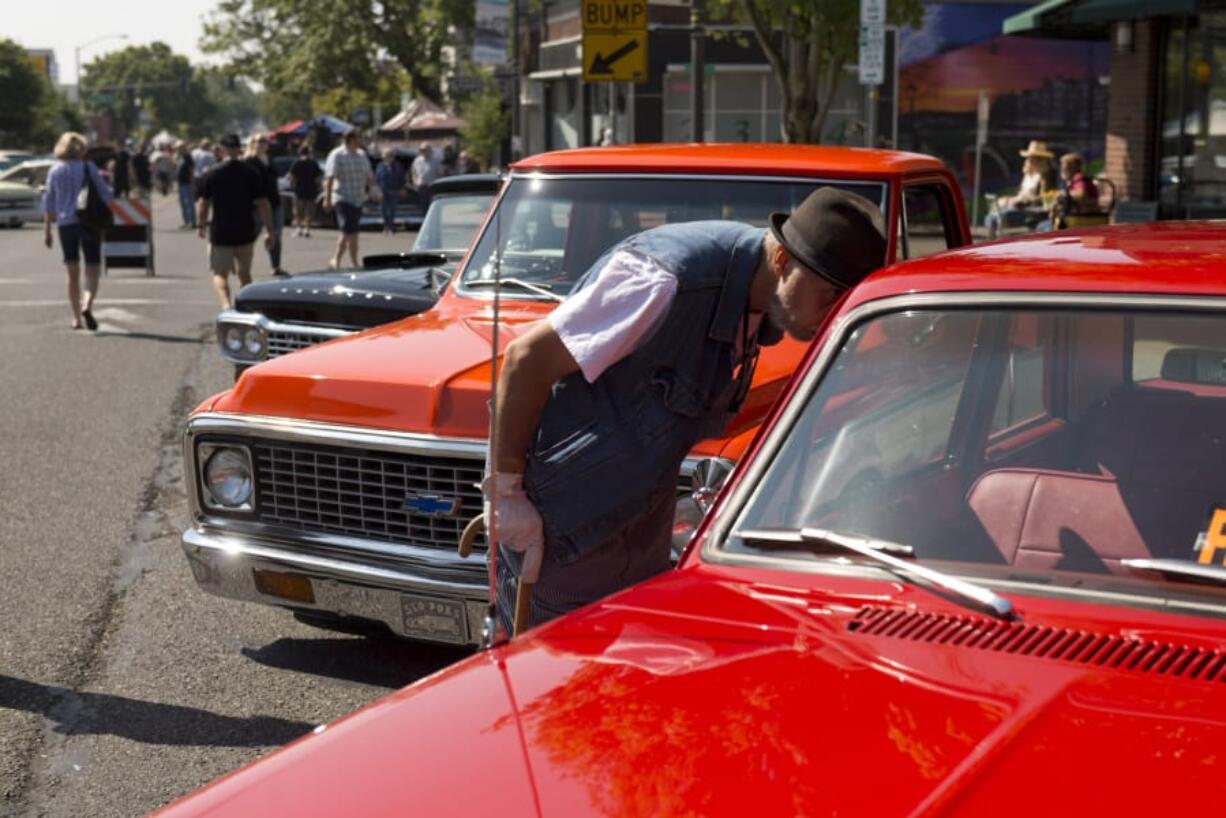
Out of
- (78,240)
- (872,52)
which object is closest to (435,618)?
(872,52)

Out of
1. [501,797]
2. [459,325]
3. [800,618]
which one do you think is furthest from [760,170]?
[501,797]

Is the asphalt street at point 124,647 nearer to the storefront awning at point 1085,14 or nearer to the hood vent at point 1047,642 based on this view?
the hood vent at point 1047,642

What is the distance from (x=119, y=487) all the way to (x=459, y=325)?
3816 millimetres

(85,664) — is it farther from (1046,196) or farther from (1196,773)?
(1046,196)

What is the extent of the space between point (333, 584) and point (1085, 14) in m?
15.9

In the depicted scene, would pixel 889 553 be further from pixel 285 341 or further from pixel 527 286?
pixel 285 341

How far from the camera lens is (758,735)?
2184 millimetres

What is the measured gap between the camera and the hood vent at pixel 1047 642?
238 cm

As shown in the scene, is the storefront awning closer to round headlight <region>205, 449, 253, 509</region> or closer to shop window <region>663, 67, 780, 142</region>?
round headlight <region>205, 449, 253, 509</region>

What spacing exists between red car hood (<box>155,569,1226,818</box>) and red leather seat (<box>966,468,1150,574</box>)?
8.1 inches

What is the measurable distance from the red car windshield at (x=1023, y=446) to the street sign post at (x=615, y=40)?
13074 millimetres

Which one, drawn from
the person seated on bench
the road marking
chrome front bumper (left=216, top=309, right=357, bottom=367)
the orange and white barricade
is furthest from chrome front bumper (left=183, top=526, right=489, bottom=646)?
the orange and white barricade

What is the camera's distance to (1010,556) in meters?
2.84

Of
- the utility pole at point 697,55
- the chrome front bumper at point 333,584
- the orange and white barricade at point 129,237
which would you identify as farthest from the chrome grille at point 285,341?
the orange and white barricade at point 129,237
